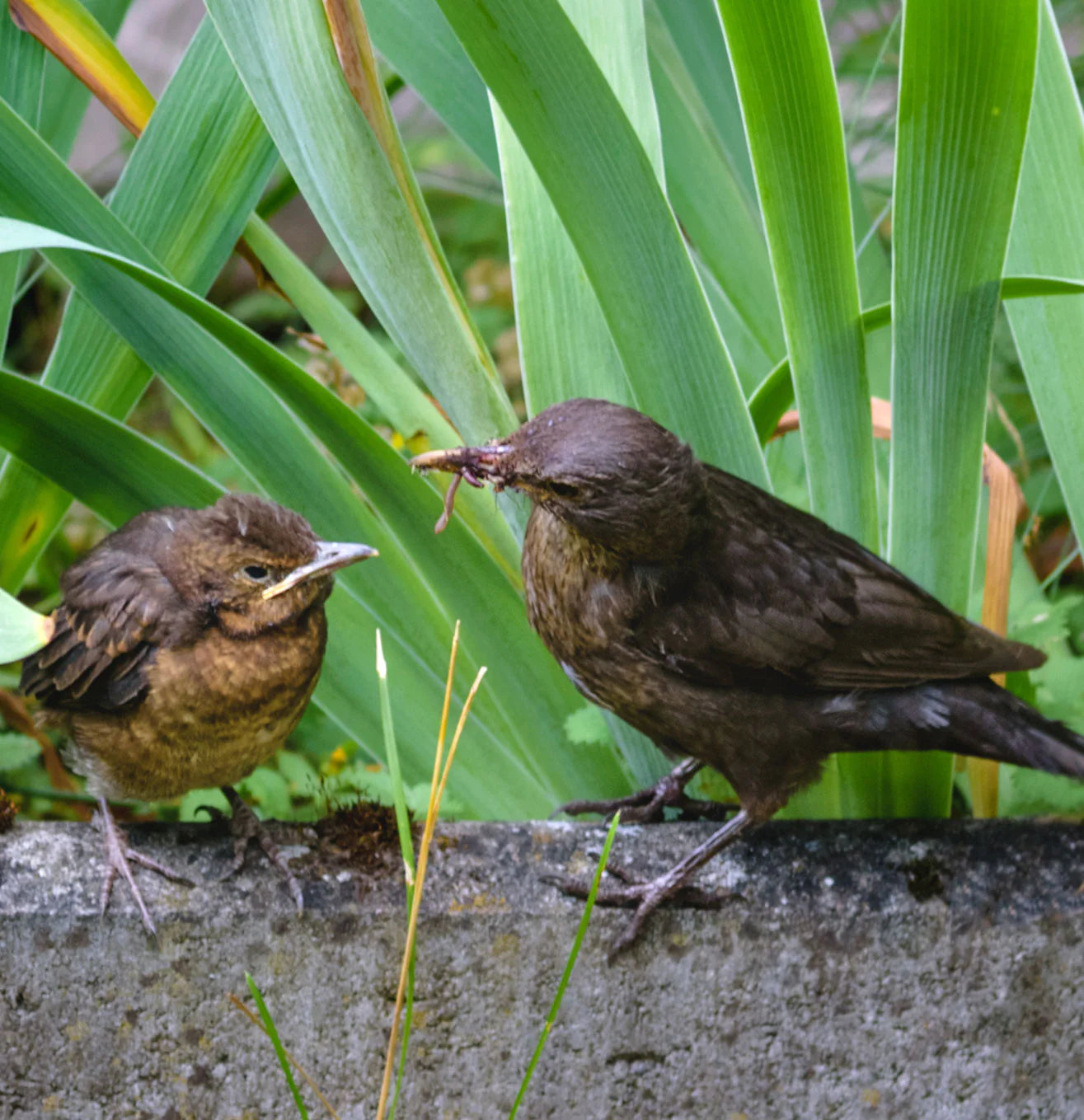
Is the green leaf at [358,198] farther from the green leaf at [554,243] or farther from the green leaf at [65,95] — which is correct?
the green leaf at [65,95]

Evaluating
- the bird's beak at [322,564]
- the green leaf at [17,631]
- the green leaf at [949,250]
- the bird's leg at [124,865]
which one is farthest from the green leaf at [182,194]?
the green leaf at [949,250]

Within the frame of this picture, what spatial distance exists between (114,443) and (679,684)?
2.81 ft

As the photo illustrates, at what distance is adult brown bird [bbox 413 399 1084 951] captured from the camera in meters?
1.71

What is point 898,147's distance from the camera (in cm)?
157

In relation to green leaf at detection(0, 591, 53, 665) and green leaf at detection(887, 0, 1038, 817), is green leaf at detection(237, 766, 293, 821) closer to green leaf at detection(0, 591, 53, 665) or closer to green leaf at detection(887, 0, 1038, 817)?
green leaf at detection(0, 591, 53, 665)

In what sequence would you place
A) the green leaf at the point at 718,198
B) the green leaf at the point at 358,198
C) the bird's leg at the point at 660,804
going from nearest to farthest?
the green leaf at the point at 358,198, the bird's leg at the point at 660,804, the green leaf at the point at 718,198

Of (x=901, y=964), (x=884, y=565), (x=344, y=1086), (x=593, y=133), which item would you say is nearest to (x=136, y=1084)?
(x=344, y=1086)

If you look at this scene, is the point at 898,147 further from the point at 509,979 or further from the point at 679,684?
the point at 509,979

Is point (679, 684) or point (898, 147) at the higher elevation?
point (898, 147)

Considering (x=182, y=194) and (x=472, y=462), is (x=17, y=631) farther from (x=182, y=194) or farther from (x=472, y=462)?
(x=182, y=194)

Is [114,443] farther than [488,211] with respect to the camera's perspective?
No

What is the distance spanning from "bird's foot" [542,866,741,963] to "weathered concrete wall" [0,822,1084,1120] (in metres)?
0.02

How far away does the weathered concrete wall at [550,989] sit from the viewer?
5.22 feet

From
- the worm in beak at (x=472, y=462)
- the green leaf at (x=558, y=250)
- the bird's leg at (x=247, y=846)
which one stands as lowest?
the bird's leg at (x=247, y=846)
